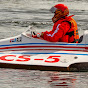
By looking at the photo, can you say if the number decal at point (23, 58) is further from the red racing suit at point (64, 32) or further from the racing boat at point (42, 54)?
the red racing suit at point (64, 32)

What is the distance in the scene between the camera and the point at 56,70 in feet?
31.6

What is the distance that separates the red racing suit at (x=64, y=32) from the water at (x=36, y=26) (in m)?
1.04

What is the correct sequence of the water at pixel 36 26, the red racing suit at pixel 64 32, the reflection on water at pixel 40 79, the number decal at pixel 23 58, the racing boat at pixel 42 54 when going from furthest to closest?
1. the red racing suit at pixel 64 32
2. the number decal at pixel 23 58
3. the racing boat at pixel 42 54
4. the water at pixel 36 26
5. the reflection on water at pixel 40 79

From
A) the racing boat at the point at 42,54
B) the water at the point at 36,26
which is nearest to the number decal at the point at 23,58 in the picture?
the racing boat at the point at 42,54

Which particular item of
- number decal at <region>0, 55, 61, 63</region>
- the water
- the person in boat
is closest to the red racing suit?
the person in boat

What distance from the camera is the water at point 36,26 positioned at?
28.9 ft

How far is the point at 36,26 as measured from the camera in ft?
62.2

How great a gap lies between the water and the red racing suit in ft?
3.42

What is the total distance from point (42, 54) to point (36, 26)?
8885 mm

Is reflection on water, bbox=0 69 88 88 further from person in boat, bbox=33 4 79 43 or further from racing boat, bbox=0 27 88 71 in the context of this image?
person in boat, bbox=33 4 79 43

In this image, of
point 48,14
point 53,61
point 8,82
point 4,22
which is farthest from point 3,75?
point 48,14

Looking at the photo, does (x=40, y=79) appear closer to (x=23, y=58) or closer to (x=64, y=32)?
(x=23, y=58)

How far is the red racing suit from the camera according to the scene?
10.1m

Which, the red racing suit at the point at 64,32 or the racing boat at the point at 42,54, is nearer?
the racing boat at the point at 42,54
